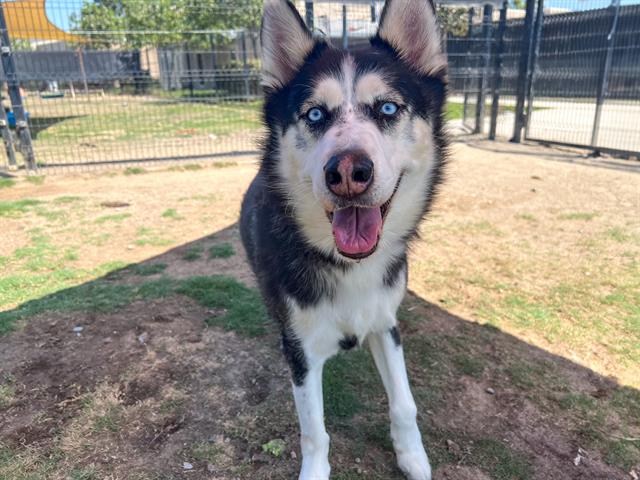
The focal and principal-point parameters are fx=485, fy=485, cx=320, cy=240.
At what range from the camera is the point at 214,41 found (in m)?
17.4

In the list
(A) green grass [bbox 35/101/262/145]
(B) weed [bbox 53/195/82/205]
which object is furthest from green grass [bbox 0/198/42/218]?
(A) green grass [bbox 35/101/262/145]

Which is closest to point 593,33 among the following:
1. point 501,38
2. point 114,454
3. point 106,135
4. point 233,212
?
point 501,38

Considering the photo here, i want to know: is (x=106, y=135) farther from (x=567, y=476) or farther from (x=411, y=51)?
(x=567, y=476)

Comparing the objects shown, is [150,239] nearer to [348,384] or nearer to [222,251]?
[222,251]

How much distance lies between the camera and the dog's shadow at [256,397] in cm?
252

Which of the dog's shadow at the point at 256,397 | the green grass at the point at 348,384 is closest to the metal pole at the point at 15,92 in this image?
the dog's shadow at the point at 256,397

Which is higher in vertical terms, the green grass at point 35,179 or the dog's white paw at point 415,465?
the green grass at point 35,179

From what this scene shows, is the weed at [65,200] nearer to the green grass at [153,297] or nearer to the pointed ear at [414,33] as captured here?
the green grass at [153,297]

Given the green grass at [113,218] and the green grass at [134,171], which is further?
the green grass at [134,171]

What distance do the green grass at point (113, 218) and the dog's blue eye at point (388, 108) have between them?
490 cm

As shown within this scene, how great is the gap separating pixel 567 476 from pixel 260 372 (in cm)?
182

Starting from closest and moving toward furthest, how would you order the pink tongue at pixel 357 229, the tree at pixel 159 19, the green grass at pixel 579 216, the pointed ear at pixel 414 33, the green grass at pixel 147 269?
the pink tongue at pixel 357 229 < the pointed ear at pixel 414 33 < the green grass at pixel 147 269 < the green grass at pixel 579 216 < the tree at pixel 159 19

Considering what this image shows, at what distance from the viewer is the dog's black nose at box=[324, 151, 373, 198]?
76.7 inches

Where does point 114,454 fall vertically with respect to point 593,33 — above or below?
below
